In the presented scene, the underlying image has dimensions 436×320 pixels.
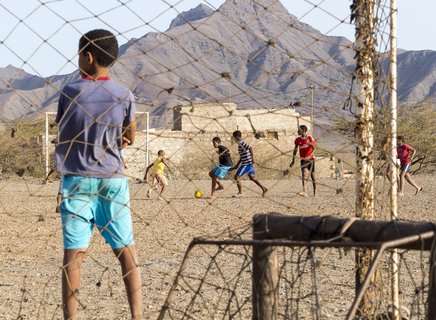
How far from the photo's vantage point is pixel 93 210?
5770mm

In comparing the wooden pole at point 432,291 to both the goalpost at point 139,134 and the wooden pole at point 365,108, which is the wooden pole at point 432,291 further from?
the goalpost at point 139,134

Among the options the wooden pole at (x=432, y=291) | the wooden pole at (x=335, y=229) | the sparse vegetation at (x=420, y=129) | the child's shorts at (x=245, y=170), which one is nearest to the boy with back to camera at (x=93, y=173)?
the wooden pole at (x=335, y=229)

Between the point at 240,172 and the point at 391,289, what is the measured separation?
1297cm

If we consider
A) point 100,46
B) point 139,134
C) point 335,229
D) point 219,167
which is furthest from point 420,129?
point 335,229

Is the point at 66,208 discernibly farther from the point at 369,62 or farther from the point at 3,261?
the point at 3,261

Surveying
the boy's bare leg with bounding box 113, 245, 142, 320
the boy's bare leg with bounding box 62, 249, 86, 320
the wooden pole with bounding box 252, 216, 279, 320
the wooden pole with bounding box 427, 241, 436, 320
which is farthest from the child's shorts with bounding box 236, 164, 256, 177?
the wooden pole with bounding box 427, 241, 436, 320

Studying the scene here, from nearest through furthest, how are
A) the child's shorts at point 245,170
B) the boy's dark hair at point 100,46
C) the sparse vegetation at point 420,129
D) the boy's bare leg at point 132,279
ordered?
the boy's bare leg at point 132,279, the boy's dark hair at point 100,46, the child's shorts at point 245,170, the sparse vegetation at point 420,129

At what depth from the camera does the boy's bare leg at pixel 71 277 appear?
5.66 metres

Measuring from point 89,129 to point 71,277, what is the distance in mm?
791

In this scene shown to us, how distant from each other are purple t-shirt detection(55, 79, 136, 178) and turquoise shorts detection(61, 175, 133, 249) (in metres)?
0.06

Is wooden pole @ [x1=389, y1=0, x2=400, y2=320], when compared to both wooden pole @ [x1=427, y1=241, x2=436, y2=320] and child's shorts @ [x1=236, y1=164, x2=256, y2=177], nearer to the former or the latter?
wooden pole @ [x1=427, y1=241, x2=436, y2=320]

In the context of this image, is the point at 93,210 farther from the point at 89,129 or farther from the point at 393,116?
the point at 393,116

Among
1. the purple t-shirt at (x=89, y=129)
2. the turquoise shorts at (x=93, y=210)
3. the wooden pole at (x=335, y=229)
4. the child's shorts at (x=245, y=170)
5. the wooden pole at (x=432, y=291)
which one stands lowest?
the wooden pole at (x=432, y=291)

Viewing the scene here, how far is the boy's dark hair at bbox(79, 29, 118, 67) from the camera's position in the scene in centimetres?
589
